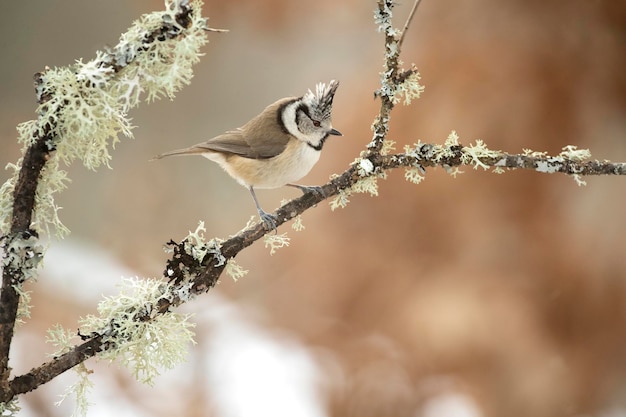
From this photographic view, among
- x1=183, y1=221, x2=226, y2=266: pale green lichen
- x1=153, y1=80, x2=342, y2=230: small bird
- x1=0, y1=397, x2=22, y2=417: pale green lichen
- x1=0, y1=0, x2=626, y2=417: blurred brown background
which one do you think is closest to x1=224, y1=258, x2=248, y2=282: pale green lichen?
x1=183, y1=221, x2=226, y2=266: pale green lichen

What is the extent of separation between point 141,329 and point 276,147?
0.39 m

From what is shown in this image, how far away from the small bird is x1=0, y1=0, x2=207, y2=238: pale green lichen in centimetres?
30

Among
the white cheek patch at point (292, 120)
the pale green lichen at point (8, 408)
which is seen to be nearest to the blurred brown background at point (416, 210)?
the white cheek patch at point (292, 120)

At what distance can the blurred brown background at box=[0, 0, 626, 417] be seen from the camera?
1.52 metres

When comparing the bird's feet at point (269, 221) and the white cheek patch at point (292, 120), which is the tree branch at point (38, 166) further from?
the white cheek patch at point (292, 120)

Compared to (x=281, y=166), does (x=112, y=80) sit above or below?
below

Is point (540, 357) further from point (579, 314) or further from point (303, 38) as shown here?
point (303, 38)

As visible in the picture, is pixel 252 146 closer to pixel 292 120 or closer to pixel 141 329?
pixel 292 120

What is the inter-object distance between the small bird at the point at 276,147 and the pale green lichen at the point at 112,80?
1.00ft

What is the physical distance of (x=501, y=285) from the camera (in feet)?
5.13

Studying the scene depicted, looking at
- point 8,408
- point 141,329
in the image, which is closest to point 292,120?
point 141,329

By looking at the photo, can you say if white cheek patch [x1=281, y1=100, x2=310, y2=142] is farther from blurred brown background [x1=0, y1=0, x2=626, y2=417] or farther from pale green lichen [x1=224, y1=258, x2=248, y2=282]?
blurred brown background [x1=0, y1=0, x2=626, y2=417]

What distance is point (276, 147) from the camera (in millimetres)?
1021

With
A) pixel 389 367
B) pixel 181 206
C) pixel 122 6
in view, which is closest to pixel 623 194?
pixel 389 367
